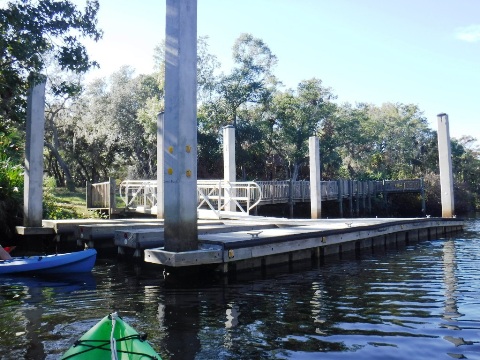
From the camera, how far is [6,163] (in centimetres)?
1516

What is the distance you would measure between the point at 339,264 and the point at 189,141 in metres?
5.00

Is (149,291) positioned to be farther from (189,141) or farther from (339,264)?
(339,264)

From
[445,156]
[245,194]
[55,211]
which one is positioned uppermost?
[445,156]

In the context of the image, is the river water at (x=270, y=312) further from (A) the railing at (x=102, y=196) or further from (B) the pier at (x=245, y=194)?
(B) the pier at (x=245, y=194)

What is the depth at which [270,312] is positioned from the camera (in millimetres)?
6461

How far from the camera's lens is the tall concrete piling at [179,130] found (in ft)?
26.6

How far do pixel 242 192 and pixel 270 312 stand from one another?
16104 millimetres

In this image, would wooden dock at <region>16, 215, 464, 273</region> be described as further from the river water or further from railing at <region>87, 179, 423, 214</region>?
railing at <region>87, 179, 423, 214</region>

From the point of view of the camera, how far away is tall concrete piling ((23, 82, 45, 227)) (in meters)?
12.6

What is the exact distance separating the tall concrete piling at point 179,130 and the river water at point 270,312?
113cm

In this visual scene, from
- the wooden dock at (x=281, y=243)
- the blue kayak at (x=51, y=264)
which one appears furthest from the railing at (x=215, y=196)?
the blue kayak at (x=51, y=264)

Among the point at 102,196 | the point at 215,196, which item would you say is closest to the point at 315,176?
the point at 215,196

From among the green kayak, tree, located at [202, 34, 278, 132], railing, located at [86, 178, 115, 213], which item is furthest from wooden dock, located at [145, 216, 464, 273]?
tree, located at [202, 34, 278, 132]

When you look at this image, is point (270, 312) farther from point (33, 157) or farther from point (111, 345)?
point (33, 157)
